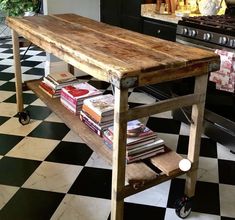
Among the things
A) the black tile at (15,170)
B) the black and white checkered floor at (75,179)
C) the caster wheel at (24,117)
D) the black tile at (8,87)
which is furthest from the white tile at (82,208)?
the black tile at (8,87)

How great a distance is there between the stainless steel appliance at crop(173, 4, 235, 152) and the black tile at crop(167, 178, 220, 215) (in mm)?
456

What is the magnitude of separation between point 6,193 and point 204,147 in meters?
1.37

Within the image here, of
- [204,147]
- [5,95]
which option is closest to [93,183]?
[204,147]

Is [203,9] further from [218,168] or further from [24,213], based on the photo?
[24,213]

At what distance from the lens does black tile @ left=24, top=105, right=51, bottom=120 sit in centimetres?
293

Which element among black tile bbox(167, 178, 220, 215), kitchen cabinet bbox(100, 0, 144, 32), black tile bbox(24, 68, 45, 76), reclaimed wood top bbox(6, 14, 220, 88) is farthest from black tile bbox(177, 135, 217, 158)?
black tile bbox(24, 68, 45, 76)

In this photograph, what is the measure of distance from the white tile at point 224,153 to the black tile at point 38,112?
144 cm

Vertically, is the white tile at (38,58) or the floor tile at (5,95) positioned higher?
the white tile at (38,58)

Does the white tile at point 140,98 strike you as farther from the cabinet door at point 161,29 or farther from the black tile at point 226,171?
the black tile at point 226,171

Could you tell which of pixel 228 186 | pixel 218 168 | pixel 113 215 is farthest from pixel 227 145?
pixel 113 215

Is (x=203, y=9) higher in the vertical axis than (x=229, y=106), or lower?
higher

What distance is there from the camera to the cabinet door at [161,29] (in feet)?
9.47

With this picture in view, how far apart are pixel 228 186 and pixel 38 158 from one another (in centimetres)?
122

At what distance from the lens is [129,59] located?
1.49 metres
